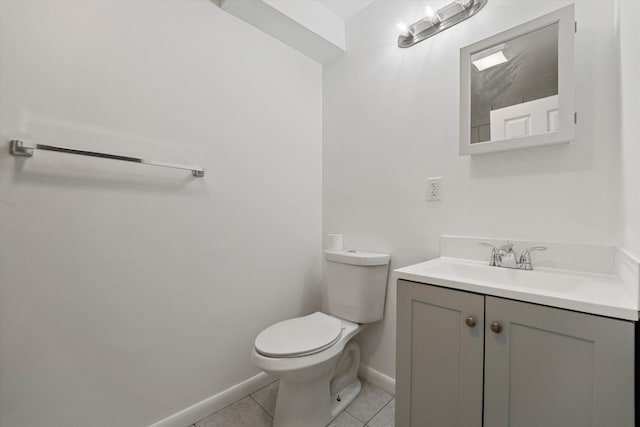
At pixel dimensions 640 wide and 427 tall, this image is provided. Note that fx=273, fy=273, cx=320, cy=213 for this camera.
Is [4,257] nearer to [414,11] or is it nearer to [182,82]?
[182,82]

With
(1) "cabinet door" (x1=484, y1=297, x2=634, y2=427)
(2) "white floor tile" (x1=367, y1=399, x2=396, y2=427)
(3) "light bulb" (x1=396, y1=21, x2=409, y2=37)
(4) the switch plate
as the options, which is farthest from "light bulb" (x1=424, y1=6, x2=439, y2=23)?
(2) "white floor tile" (x1=367, y1=399, x2=396, y2=427)

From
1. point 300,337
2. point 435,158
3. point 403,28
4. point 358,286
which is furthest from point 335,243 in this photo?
point 403,28

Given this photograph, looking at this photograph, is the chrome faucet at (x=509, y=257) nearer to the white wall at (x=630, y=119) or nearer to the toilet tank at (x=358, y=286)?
the white wall at (x=630, y=119)

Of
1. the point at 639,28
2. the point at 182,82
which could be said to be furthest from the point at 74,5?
the point at 639,28

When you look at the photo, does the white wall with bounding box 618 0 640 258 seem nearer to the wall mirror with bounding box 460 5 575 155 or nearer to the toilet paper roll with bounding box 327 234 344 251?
the wall mirror with bounding box 460 5 575 155

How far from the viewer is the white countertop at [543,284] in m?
0.66

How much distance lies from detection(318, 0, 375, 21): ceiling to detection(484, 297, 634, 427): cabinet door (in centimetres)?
181

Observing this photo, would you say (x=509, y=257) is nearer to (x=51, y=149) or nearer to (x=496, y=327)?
(x=496, y=327)

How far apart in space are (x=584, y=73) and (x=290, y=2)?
143 cm

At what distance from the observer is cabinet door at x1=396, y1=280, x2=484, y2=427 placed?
0.84 meters

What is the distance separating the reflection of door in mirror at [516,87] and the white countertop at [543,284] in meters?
0.56

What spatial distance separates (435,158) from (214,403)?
66.7 inches

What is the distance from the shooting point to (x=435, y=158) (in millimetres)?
1406

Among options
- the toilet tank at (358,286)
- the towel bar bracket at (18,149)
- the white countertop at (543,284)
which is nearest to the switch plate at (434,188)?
the white countertop at (543,284)
